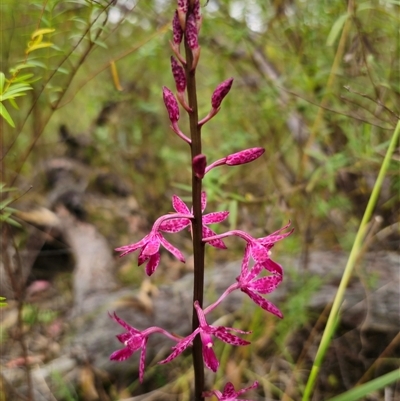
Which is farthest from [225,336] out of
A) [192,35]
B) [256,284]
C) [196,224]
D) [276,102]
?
[276,102]

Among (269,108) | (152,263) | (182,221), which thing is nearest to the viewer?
(152,263)

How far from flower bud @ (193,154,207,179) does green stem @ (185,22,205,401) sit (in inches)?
1.9

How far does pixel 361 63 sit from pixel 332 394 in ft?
4.72

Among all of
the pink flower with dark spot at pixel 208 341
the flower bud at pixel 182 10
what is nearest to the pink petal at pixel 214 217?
the pink flower with dark spot at pixel 208 341

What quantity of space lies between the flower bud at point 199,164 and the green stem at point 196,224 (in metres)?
0.05

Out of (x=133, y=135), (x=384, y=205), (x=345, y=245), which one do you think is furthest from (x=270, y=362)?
(x=133, y=135)

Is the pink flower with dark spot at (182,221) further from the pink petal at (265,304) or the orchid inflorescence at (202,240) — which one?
the pink petal at (265,304)

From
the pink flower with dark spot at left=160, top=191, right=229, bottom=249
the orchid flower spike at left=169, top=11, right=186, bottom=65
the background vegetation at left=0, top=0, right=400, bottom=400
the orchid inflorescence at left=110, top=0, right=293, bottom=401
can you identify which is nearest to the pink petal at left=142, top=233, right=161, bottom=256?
the orchid inflorescence at left=110, top=0, right=293, bottom=401

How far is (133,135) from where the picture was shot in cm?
432

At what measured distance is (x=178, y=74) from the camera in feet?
2.79

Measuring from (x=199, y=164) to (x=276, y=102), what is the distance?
6.70 feet

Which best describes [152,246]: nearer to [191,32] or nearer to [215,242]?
[215,242]

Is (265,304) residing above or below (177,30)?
below

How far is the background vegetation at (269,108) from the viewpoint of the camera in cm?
187
